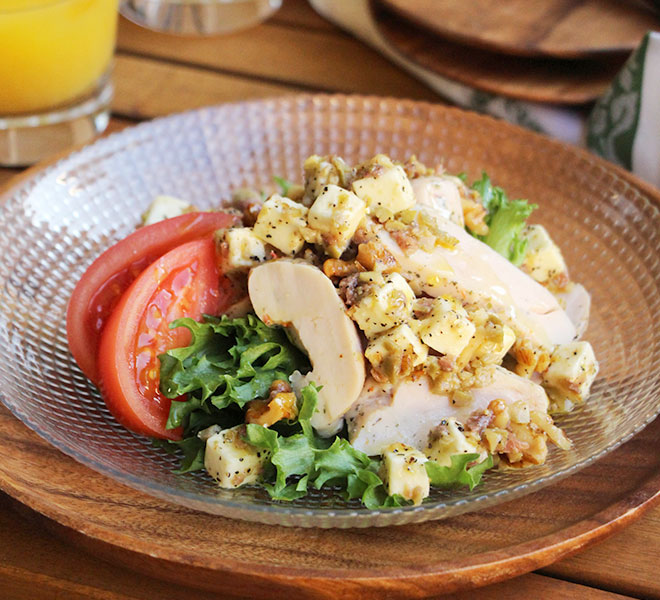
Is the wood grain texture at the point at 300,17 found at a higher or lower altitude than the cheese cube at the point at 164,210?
lower

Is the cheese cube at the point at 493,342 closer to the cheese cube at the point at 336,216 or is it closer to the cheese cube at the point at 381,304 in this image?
the cheese cube at the point at 381,304

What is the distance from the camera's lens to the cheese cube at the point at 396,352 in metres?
2.25

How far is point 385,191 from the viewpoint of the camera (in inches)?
97.0

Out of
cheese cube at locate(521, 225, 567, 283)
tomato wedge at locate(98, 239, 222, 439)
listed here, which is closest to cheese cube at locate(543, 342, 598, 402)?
cheese cube at locate(521, 225, 567, 283)

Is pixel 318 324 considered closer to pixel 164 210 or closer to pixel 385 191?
pixel 385 191

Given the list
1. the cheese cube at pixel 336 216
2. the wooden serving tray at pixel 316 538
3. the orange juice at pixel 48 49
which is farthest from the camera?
the orange juice at pixel 48 49

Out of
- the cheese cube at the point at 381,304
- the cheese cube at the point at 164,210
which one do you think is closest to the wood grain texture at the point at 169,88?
the cheese cube at the point at 164,210

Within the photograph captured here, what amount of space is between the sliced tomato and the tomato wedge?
3.6 inches

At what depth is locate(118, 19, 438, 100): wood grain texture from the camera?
14.6 ft

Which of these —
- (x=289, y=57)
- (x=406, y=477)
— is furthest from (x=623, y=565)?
(x=289, y=57)

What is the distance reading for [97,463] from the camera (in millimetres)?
2018

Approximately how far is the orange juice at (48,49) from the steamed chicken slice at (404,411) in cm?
219

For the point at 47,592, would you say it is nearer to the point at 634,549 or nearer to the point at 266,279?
the point at 266,279

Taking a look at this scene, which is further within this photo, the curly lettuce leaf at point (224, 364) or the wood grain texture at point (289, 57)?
the wood grain texture at point (289, 57)
